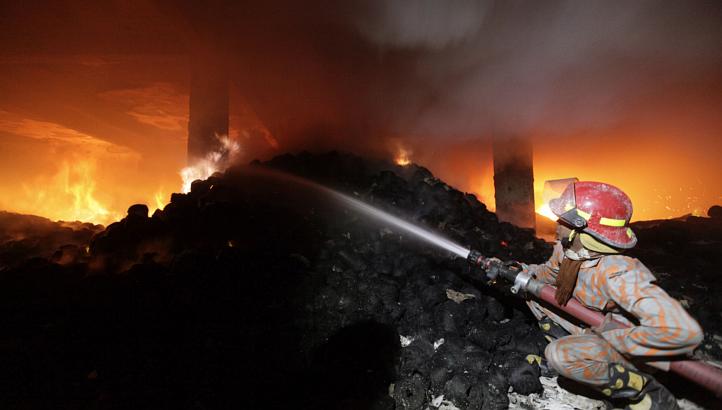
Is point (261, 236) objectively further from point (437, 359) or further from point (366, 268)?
point (437, 359)

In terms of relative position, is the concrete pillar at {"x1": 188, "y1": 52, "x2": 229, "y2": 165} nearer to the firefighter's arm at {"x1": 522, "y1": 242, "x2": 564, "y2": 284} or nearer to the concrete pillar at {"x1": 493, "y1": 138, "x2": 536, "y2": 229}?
the concrete pillar at {"x1": 493, "y1": 138, "x2": 536, "y2": 229}

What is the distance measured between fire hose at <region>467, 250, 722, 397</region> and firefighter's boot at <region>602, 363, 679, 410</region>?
0.28 metres

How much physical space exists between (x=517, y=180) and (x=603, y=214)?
6673 millimetres

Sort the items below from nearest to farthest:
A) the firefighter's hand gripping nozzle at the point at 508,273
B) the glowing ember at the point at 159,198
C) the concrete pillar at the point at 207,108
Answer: the firefighter's hand gripping nozzle at the point at 508,273, the concrete pillar at the point at 207,108, the glowing ember at the point at 159,198

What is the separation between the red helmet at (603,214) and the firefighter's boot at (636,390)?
2.92 feet

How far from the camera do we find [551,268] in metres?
2.91

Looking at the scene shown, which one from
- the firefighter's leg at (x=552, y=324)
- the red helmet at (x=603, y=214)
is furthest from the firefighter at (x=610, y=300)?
the firefighter's leg at (x=552, y=324)

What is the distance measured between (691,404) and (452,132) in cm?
810

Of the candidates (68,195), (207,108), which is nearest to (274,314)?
(207,108)

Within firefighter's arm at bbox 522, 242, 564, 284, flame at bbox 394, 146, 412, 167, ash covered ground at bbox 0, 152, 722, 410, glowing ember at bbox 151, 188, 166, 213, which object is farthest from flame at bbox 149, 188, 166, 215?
firefighter's arm at bbox 522, 242, 564, 284

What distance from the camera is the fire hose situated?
195 cm

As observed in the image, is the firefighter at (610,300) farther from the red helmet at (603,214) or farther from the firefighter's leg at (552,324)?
the firefighter's leg at (552,324)

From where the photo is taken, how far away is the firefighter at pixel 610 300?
2.00 meters

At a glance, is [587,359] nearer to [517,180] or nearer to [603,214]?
[603,214]
